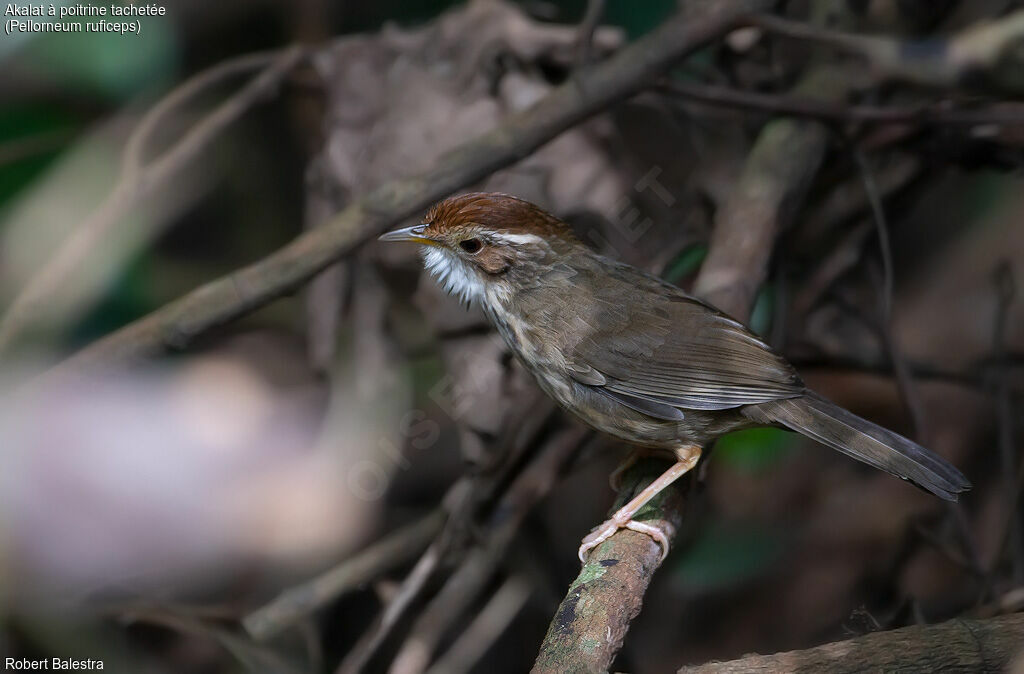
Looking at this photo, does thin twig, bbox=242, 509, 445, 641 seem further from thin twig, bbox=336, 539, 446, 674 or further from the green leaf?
the green leaf

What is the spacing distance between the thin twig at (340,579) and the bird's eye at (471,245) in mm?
1133

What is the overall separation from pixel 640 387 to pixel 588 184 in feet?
4.32

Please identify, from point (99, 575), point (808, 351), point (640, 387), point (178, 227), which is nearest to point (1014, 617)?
point (640, 387)

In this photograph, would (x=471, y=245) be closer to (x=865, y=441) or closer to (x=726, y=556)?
(x=865, y=441)

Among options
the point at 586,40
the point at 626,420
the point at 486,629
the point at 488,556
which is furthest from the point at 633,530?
the point at 586,40

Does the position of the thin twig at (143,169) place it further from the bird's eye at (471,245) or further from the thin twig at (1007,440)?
the thin twig at (1007,440)

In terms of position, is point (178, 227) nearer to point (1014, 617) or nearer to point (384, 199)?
point (384, 199)

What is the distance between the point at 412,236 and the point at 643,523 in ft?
3.71

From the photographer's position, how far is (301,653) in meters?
3.43

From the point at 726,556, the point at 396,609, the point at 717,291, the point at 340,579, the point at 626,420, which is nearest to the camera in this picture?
the point at 626,420

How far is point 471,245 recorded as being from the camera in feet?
9.46

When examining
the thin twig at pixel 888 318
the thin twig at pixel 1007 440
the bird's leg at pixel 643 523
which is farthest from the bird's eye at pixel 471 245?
the thin twig at pixel 1007 440

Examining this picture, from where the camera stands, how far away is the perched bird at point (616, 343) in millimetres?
2650

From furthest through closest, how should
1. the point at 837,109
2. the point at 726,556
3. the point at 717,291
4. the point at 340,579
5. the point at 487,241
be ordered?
the point at 726,556
the point at 340,579
the point at 837,109
the point at 717,291
the point at 487,241
